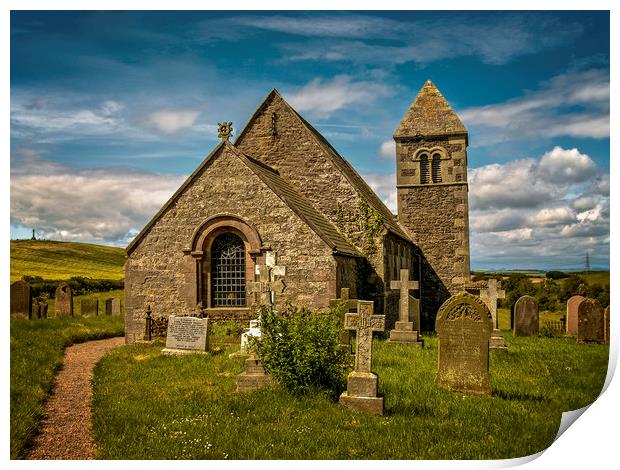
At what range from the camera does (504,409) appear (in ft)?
29.7

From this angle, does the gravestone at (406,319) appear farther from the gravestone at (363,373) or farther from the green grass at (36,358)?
the green grass at (36,358)

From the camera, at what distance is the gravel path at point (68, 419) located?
7.68 meters

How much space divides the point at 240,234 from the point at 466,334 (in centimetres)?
879

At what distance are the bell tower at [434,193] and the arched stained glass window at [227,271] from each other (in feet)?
37.8

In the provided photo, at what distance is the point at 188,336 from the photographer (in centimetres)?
1466

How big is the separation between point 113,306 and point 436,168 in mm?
16390

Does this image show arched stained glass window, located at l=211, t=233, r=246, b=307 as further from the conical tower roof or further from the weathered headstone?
the conical tower roof

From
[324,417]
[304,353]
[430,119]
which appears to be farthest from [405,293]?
[430,119]

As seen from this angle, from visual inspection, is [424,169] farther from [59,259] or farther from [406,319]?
[59,259]

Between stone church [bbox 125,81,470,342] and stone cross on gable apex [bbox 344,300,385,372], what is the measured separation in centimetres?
649

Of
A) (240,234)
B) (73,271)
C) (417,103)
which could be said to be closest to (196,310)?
(240,234)

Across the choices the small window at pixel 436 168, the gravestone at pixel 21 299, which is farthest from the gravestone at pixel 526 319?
the gravestone at pixel 21 299

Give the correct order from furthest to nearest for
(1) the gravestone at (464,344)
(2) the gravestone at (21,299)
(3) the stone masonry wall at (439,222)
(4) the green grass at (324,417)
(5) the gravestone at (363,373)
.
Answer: (3) the stone masonry wall at (439,222) < (2) the gravestone at (21,299) < (1) the gravestone at (464,344) < (5) the gravestone at (363,373) < (4) the green grass at (324,417)

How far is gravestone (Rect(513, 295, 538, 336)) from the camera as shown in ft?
68.7
